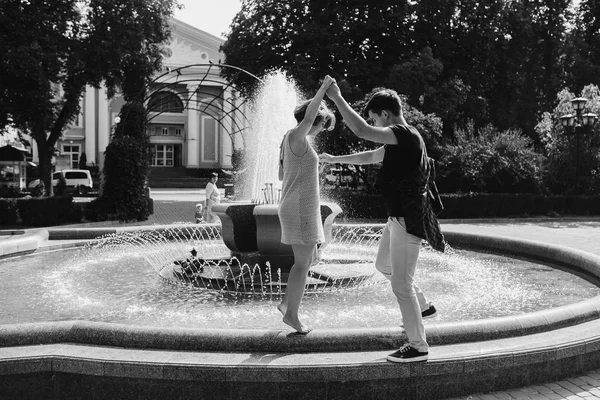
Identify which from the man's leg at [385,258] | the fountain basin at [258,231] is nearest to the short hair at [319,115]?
the man's leg at [385,258]

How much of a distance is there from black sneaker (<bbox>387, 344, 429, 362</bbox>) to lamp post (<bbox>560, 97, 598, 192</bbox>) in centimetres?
2284

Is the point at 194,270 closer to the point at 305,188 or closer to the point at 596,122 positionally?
the point at 305,188

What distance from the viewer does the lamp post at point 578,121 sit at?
24094mm

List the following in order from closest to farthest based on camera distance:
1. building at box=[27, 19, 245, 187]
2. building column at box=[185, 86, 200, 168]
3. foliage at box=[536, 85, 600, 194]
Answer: foliage at box=[536, 85, 600, 194], building at box=[27, 19, 245, 187], building column at box=[185, 86, 200, 168]

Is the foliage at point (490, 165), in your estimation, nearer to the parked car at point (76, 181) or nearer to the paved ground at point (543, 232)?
the paved ground at point (543, 232)

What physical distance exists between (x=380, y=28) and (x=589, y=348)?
24349 mm

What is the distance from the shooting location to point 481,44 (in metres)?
29.0

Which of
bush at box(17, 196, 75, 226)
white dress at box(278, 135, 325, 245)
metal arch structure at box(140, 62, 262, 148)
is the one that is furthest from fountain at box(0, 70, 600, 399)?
bush at box(17, 196, 75, 226)

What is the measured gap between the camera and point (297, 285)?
4.35m

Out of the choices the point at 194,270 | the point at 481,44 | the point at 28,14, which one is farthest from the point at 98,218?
the point at 481,44

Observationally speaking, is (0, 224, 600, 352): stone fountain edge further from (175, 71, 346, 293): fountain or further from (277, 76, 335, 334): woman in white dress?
(175, 71, 346, 293): fountain

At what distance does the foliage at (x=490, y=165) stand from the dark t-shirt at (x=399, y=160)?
2047 cm

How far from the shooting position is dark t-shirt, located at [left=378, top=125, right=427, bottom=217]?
3.98 m

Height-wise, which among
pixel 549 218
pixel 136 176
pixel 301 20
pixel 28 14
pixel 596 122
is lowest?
pixel 549 218
